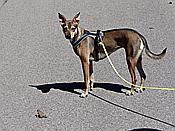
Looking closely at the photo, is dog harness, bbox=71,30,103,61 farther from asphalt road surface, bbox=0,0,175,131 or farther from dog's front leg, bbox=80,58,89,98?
asphalt road surface, bbox=0,0,175,131

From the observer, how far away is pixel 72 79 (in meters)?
7.61

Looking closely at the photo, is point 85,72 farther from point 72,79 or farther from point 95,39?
point 72,79

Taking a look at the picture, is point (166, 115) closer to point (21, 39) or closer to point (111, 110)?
point (111, 110)

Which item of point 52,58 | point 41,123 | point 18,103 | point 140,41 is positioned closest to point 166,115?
point 140,41

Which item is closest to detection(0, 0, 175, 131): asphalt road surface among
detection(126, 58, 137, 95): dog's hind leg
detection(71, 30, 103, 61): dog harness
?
detection(126, 58, 137, 95): dog's hind leg

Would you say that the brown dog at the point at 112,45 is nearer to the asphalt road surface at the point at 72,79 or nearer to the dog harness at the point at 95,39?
the dog harness at the point at 95,39

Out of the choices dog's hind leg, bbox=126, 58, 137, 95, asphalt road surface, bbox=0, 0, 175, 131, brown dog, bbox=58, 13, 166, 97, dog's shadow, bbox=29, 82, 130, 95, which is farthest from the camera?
dog's shadow, bbox=29, 82, 130, 95

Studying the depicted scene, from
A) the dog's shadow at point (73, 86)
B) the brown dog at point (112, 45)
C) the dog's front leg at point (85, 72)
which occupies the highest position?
the brown dog at point (112, 45)

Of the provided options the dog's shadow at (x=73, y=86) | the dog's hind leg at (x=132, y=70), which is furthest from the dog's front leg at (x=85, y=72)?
the dog's hind leg at (x=132, y=70)

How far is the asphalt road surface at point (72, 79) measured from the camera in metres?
6.25

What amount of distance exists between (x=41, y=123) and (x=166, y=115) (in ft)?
5.08

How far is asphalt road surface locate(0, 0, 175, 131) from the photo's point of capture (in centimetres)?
625

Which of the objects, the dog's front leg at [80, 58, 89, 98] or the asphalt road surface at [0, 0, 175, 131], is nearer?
the asphalt road surface at [0, 0, 175, 131]

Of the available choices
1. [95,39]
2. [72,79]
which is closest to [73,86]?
[72,79]
